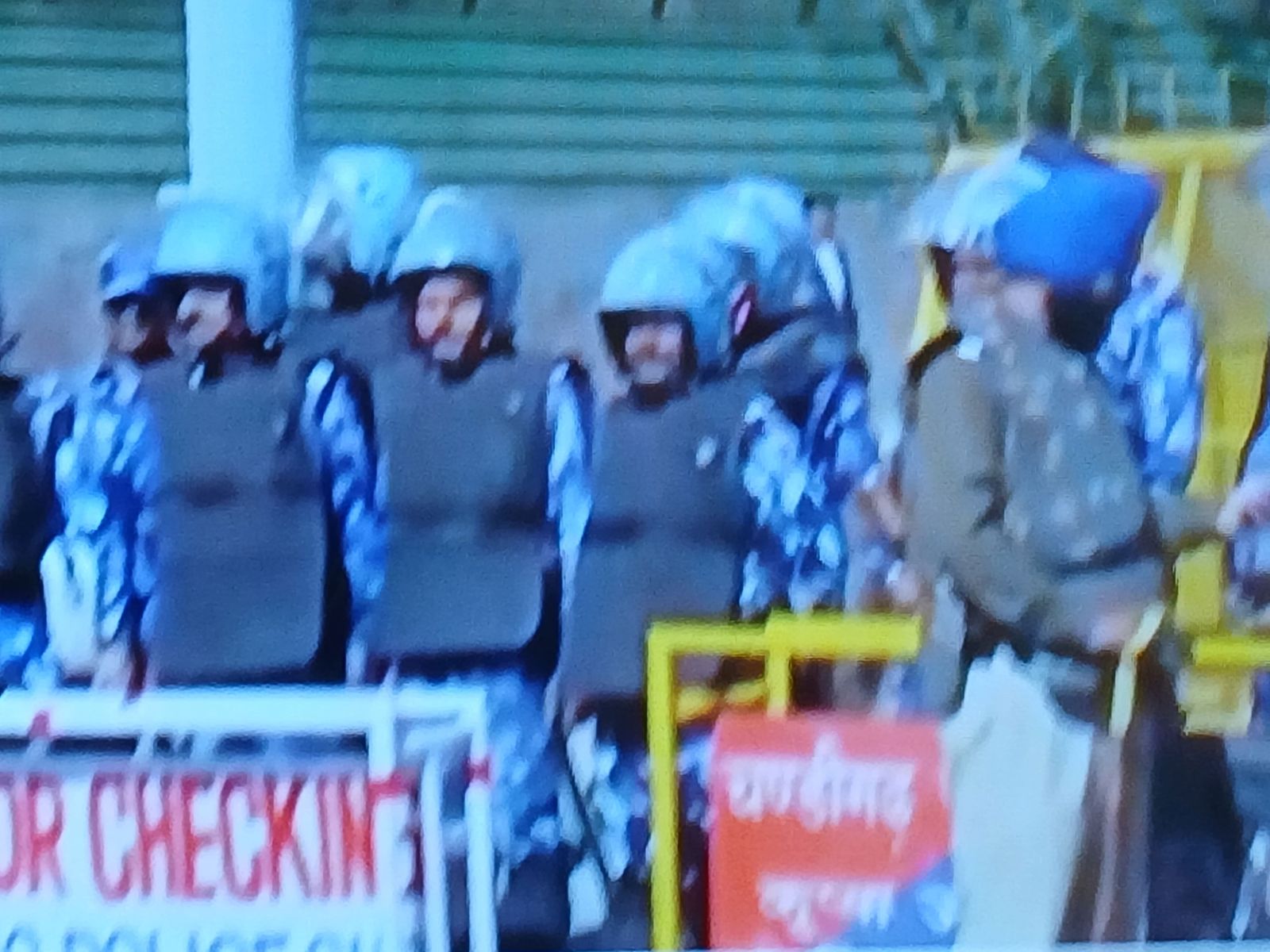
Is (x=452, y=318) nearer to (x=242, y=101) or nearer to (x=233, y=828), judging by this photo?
(x=242, y=101)

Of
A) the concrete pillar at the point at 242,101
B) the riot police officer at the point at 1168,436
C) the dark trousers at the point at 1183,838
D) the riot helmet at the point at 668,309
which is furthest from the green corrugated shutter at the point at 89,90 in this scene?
the dark trousers at the point at 1183,838

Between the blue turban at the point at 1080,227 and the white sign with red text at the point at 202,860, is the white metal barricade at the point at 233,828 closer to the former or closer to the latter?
the white sign with red text at the point at 202,860

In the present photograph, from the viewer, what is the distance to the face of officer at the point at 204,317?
126 centimetres

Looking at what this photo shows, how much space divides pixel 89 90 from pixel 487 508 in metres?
0.45

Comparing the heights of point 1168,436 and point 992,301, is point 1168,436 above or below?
below

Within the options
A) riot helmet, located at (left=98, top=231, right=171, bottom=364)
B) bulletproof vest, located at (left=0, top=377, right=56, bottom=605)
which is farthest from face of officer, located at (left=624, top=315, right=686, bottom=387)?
bulletproof vest, located at (left=0, top=377, right=56, bottom=605)

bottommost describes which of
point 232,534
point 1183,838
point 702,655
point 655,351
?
point 1183,838

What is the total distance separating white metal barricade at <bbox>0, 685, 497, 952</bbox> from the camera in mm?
1256

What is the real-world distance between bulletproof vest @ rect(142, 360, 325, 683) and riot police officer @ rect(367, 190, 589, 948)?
67 millimetres

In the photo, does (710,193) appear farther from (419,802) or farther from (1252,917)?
(1252,917)

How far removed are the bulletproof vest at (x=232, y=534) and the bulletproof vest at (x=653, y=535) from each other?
0.71ft

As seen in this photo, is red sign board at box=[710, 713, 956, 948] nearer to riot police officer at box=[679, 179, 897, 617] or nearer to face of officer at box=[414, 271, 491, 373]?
riot police officer at box=[679, 179, 897, 617]

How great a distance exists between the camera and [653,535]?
1.28 meters

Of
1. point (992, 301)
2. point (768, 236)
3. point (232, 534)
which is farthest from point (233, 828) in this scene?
point (992, 301)
